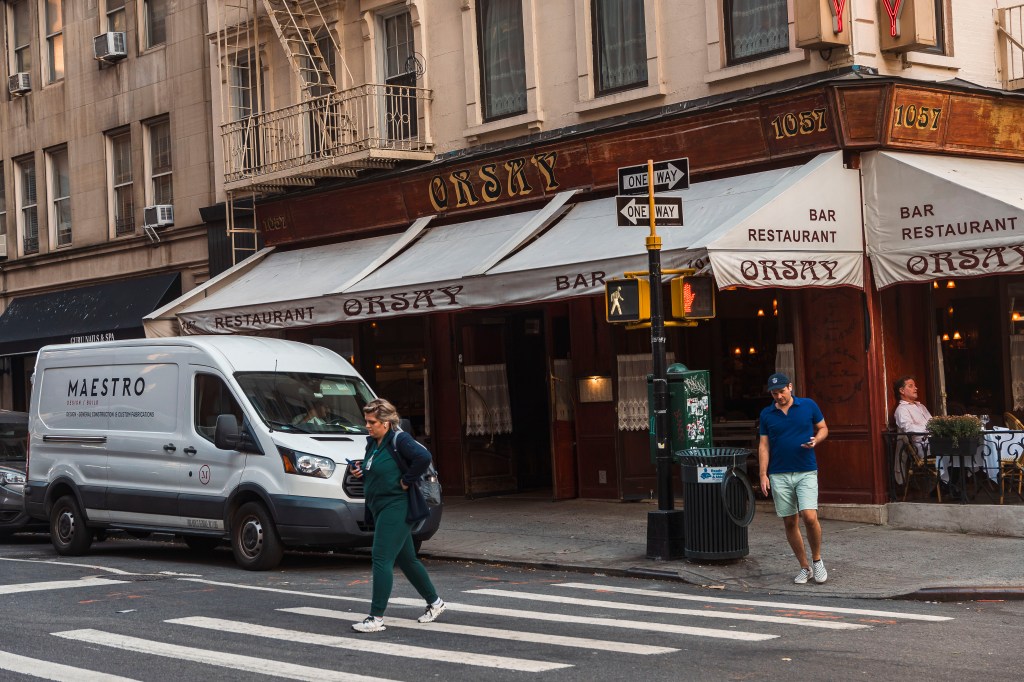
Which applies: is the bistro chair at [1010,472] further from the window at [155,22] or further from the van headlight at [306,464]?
the window at [155,22]

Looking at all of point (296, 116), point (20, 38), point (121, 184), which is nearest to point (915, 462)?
point (296, 116)

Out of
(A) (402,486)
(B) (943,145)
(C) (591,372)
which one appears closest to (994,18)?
(B) (943,145)

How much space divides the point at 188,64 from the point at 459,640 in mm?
18151

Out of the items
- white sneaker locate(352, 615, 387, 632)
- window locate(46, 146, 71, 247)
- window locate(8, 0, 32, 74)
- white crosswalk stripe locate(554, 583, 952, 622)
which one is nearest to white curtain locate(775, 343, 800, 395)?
white crosswalk stripe locate(554, 583, 952, 622)

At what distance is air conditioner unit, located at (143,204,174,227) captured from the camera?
25.1 meters

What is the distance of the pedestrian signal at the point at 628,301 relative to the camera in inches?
519

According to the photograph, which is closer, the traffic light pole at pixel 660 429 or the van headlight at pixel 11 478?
the traffic light pole at pixel 660 429

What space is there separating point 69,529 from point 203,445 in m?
2.71

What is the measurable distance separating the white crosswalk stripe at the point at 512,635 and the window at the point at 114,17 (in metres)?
19.1

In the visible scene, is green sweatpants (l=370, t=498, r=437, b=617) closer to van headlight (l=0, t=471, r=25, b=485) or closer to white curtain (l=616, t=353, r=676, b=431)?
white curtain (l=616, t=353, r=676, b=431)

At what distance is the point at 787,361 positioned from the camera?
52.2ft

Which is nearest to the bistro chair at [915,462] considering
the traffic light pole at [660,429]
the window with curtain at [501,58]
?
the traffic light pole at [660,429]

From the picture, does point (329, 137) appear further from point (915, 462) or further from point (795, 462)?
point (795, 462)

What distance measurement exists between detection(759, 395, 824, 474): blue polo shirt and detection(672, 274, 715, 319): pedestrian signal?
5.23 ft
